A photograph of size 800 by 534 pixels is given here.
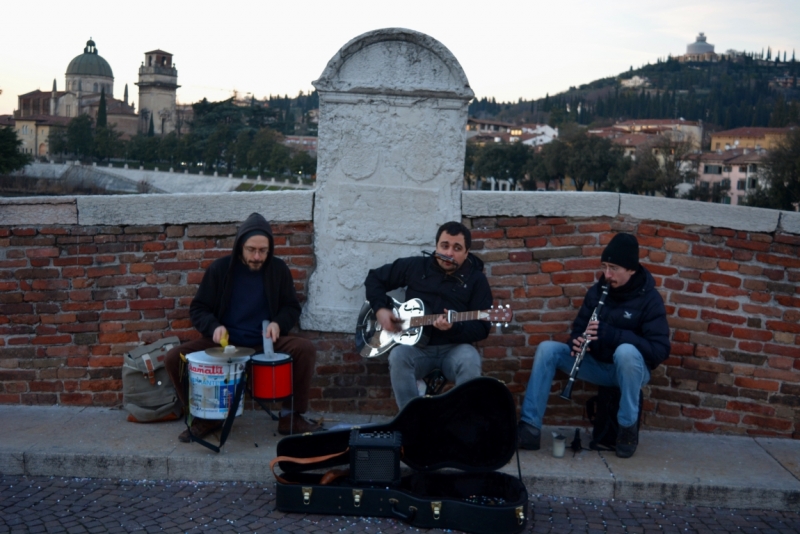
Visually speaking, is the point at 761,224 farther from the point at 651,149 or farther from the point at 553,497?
the point at 651,149

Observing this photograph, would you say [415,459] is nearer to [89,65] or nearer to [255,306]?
[255,306]

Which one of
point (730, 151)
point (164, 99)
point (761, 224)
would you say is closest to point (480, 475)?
point (761, 224)

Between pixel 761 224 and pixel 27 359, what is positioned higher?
pixel 761 224

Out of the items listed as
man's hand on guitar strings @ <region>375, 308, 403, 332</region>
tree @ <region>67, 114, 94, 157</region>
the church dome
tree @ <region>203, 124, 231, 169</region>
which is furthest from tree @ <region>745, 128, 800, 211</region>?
the church dome

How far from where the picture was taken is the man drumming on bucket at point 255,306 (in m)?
4.81

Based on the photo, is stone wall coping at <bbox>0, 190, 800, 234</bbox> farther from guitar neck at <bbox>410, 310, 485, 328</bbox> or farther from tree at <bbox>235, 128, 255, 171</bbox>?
tree at <bbox>235, 128, 255, 171</bbox>

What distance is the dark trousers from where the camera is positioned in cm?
472

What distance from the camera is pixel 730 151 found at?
10469cm

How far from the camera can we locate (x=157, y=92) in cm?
14275

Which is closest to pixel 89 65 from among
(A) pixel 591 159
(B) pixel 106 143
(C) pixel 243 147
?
(B) pixel 106 143

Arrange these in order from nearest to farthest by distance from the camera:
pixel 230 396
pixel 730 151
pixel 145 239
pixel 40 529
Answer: pixel 40 529 → pixel 230 396 → pixel 145 239 → pixel 730 151

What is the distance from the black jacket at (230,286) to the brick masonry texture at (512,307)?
482mm

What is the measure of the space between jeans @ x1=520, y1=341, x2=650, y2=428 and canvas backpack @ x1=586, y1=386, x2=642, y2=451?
0.06m

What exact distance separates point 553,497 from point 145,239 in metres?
3.09
